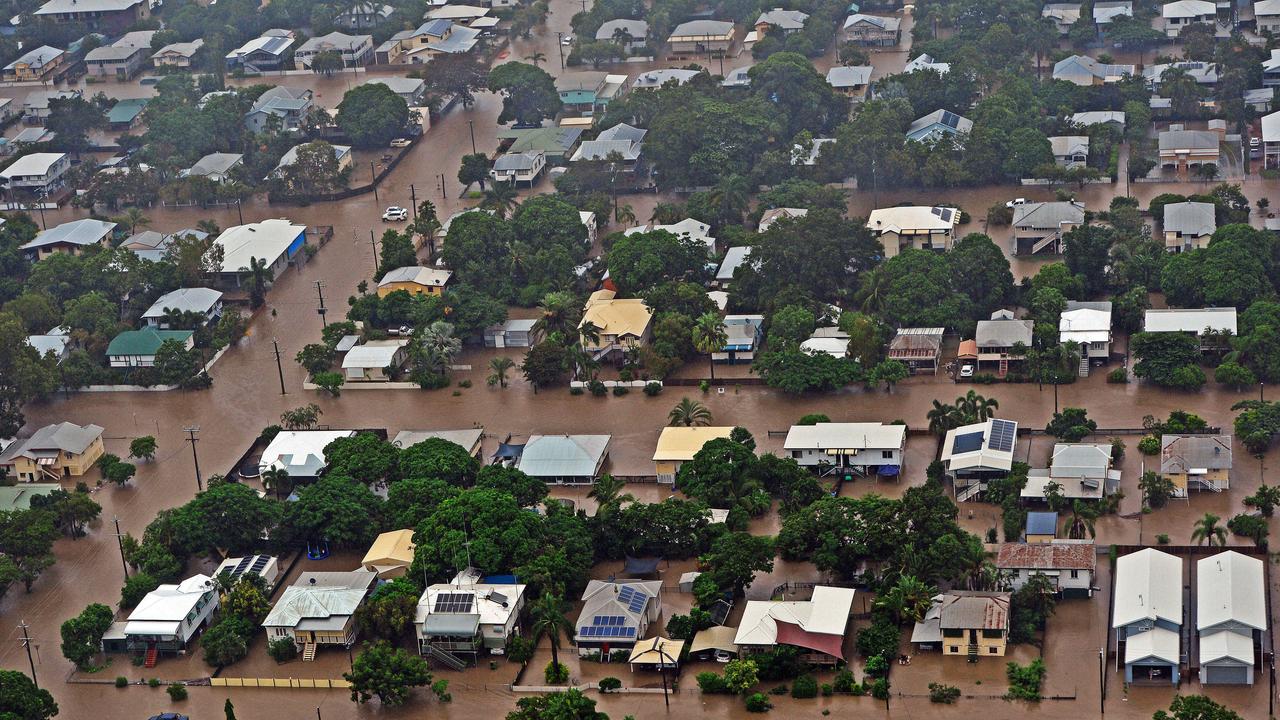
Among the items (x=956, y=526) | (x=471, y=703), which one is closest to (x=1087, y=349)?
(x=956, y=526)

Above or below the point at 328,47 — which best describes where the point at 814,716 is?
below

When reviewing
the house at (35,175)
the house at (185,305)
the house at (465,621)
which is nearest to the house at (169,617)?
the house at (465,621)

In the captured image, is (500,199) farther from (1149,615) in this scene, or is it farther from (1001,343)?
(1149,615)

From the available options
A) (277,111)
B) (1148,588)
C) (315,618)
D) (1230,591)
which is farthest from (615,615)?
(277,111)

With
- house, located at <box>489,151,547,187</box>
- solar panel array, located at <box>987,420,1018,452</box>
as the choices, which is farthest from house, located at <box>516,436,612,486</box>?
house, located at <box>489,151,547,187</box>

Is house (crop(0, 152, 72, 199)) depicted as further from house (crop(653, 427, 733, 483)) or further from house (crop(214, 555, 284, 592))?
house (crop(653, 427, 733, 483))

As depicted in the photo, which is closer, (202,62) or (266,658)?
(266,658)

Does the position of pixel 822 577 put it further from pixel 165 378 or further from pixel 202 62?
pixel 202 62
